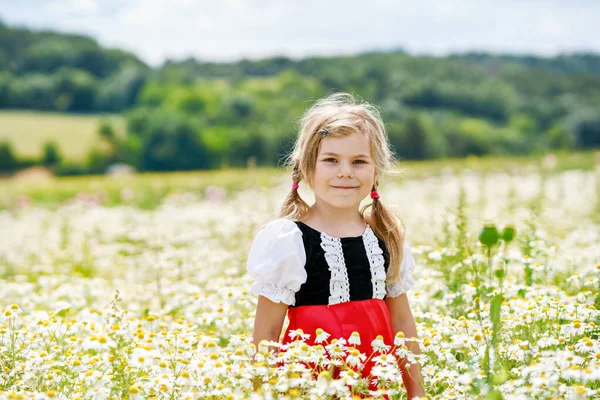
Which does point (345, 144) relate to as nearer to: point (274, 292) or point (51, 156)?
point (274, 292)

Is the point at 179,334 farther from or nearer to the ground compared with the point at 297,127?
nearer to the ground

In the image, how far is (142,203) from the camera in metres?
14.6

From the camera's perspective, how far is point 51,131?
49906 mm

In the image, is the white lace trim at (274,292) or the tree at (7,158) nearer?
the white lace trim at (274,292)

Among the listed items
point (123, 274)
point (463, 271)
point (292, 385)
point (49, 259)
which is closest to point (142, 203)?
point (49, 259)

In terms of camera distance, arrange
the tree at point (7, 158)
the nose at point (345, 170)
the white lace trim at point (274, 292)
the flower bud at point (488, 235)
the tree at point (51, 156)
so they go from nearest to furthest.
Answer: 1. the flower bud at point (488, 235)
2. the white lace trim at point (274, 292)
3. the nose at point (345, 170)
4. the tree at point (7, 158)
5. the tree at point (51, 156)

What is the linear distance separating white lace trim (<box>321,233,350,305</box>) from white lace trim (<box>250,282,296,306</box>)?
19cm

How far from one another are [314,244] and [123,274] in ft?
14.1

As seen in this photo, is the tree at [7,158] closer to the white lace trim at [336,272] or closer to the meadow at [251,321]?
the meadow at [251,321]

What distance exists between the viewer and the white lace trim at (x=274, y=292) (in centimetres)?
293

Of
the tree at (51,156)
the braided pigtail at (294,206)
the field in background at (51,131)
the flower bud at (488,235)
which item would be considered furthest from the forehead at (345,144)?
the field in background at (51,131)

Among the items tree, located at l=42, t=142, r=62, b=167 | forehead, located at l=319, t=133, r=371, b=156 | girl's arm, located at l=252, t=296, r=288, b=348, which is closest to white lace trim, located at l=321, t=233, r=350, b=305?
girl's arm, located at l=252, t=296, r=288, b=348

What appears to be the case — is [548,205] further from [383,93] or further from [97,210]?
[383,93]

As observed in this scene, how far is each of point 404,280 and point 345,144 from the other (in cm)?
76
